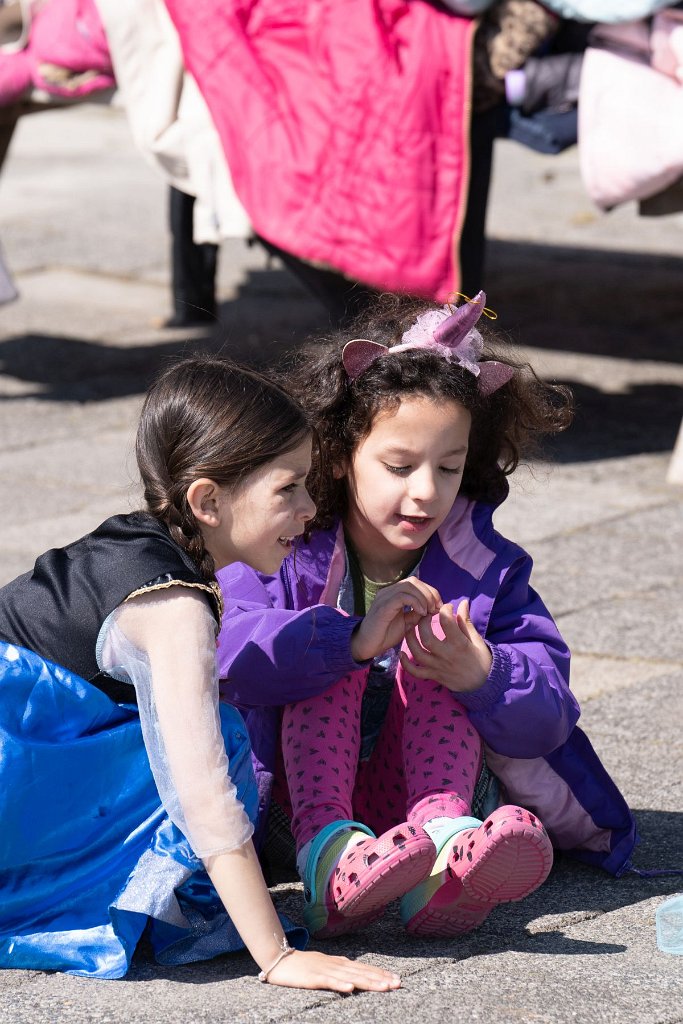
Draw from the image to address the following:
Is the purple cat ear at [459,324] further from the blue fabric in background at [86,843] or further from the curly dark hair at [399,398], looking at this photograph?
the blue fabric in background at [86,843]

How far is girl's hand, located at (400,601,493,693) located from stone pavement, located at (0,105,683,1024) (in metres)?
0.35

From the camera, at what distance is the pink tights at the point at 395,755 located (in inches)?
88.5

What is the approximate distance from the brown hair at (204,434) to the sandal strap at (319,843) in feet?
1.24

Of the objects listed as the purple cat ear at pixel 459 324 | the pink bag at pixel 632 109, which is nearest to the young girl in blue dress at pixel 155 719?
the purple cat ear at pixel 459 324

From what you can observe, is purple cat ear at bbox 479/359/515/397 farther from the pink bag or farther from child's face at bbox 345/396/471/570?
the pink bag

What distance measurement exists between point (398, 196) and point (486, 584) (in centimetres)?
232

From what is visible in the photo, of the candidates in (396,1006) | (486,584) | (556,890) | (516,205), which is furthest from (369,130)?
(516,205)

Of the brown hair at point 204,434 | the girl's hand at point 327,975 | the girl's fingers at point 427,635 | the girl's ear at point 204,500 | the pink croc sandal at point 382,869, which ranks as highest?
the brown hair at point 204,434

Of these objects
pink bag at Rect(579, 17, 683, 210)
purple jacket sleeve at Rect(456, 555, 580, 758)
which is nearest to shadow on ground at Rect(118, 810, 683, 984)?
purple jacket sleeve at Rect(456, 555, 580, 758)

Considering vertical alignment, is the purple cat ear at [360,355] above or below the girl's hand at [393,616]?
above

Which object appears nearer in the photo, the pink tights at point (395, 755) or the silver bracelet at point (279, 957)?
the silver bracelet at point (279, 957)

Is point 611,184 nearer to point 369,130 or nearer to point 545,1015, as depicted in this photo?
point 369,130

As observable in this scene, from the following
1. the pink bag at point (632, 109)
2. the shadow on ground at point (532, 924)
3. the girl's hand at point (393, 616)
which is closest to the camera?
the shadow on ground at point (532, 924)

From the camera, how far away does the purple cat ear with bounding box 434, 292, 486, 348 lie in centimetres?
242
